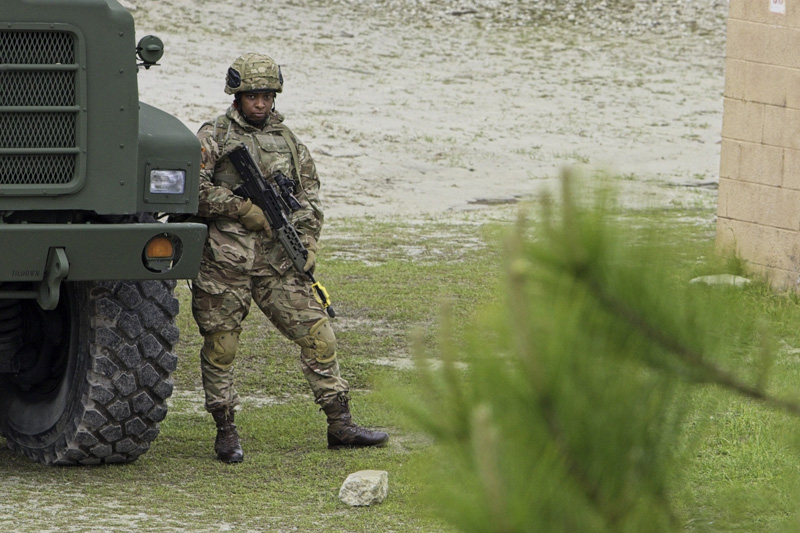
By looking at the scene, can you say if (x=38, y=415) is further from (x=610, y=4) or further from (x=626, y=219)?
(x=610, y=4)

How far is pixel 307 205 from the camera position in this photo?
18.9 ft

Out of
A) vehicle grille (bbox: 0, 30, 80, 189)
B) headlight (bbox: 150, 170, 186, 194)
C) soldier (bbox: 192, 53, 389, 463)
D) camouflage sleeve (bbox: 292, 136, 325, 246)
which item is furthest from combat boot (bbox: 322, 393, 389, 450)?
vehicle grille (bbox: 0, 30, 80, 189)

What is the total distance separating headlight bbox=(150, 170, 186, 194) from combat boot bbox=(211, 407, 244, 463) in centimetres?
102

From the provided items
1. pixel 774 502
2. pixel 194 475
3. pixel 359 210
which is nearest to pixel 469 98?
pixel 359 210

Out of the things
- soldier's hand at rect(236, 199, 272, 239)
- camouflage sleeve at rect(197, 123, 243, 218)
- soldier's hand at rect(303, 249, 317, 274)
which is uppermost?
camouflage sleeve at rect(197, 123, 243, 218)

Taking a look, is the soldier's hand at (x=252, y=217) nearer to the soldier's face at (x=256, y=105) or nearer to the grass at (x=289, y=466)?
the soldier's face at (x=256, y=105)

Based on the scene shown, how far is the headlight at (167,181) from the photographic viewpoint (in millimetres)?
4973

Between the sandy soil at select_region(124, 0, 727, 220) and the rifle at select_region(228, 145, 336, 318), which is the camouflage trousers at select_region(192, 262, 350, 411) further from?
the sandy soil at select_region(124, 0, 727, 220)

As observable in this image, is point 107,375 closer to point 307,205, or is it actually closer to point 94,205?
point 94,205

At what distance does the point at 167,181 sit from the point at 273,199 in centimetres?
67

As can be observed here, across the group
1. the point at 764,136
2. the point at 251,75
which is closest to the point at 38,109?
the point at 251,75

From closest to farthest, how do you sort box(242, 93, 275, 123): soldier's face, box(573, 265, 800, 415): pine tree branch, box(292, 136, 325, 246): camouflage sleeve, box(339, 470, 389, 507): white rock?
box(573, 265, 800, 415): pine tree branch < box(339, 470, 389, 507): white rock < box(242, 93, 275, 123): soldier's face < box(292, 136, 325, 246): camouflage sleeve

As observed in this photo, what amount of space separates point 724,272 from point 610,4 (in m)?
23.2

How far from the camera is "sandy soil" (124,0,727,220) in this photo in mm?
15109
